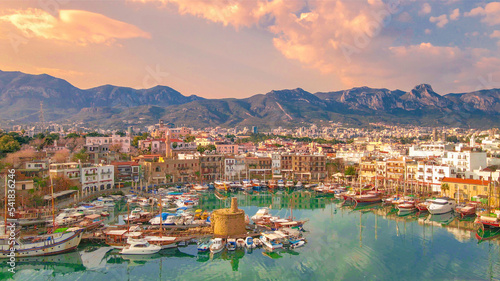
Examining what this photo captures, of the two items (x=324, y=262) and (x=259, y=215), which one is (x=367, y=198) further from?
(x=324, y=262)

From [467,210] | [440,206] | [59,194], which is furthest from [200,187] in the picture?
[467,210]

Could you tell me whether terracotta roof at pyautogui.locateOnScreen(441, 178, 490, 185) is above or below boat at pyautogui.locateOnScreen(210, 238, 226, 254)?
above

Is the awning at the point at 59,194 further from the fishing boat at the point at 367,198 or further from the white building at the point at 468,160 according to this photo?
the white building at the point at 468,160

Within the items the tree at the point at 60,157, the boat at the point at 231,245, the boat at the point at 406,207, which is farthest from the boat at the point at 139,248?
the tree at the point at 60,157

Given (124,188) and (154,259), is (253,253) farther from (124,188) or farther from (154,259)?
(124,188)

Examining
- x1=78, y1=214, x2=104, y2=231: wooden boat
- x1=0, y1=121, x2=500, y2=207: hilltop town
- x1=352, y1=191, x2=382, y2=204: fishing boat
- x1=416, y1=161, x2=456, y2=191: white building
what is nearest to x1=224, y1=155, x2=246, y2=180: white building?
x1=0, y1=121, x2=500, y2=207: hilltop town

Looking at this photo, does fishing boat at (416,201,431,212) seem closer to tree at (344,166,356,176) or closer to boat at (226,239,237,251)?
tree at (344,166,356,176)

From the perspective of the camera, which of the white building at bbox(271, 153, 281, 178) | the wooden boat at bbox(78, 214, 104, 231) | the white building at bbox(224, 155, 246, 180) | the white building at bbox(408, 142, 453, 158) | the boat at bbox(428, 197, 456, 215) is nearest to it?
the wooden boat at bbox(78, 214, 104, 231)
